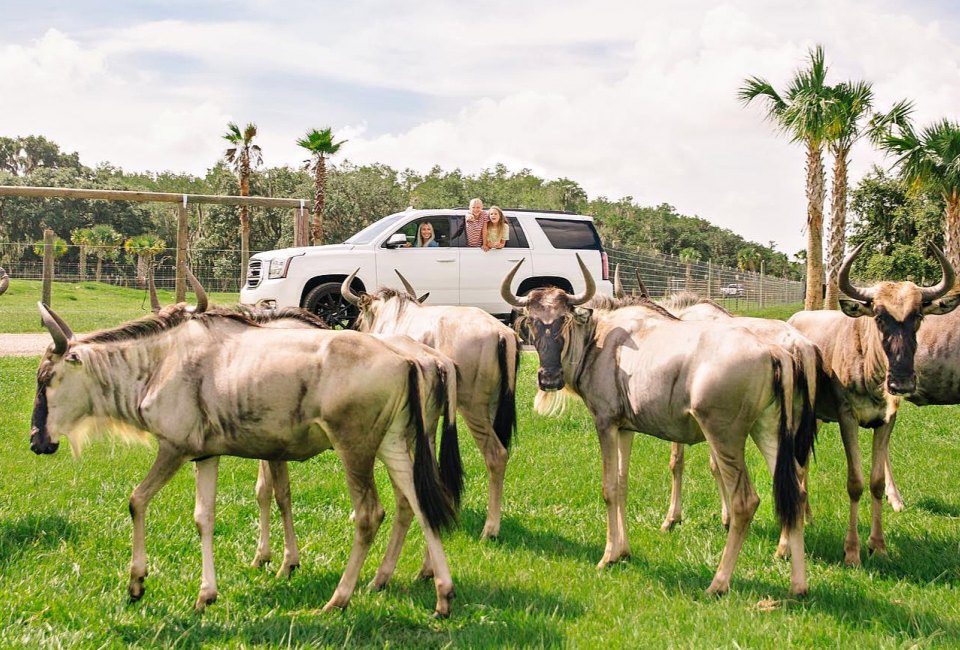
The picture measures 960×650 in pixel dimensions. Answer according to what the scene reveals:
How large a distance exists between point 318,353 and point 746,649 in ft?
9.75

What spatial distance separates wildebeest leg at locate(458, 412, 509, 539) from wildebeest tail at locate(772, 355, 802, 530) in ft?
7.44

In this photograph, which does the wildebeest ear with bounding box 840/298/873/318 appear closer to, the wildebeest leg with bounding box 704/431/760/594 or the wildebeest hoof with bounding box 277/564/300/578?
the wildebeest leg with bounding box 704/431/760/594

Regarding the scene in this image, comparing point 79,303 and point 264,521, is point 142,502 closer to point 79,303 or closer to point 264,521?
point 264,521

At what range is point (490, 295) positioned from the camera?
15773 mm

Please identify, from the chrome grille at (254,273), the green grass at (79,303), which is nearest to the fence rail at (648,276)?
the green grass at (79,303)

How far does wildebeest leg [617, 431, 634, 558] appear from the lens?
617 cm

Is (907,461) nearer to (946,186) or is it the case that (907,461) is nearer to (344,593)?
(344,593)

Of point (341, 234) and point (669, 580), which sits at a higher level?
point (341, 234)

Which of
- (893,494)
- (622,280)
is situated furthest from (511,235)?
(622,280)

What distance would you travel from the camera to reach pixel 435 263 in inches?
610

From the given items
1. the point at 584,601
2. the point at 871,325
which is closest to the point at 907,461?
the point at 871,325

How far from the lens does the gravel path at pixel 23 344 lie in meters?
14.9

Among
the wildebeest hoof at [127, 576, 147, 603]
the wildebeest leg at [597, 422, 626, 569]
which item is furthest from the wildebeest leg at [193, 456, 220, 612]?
the wildebeest leg at [597, 422, 626, 569]

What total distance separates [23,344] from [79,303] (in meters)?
12.9
